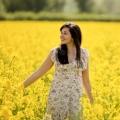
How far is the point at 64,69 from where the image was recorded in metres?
6.25

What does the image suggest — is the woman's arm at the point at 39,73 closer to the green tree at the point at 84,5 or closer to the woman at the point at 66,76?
the woman at the point at 66,76

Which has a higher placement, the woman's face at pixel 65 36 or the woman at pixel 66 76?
the woman's face at pixel 65 36

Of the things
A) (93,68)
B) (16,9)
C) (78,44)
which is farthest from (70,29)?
(16,9)

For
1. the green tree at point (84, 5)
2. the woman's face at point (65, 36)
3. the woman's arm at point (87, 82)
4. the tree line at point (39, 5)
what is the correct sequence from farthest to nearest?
the green tree at point (84, 5) → the tree line at point (39, 5) → the woman's arm at point (87, 82) → the woman's face at point (65, 36)

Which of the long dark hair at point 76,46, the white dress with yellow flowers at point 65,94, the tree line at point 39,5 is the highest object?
the tree line at point 39,5

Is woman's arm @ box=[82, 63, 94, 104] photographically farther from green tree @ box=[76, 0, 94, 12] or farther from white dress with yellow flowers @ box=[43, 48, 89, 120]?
green tree @ box=[76, 0, 94, 12]

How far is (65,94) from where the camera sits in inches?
247

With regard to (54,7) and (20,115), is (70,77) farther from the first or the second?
(54,7)

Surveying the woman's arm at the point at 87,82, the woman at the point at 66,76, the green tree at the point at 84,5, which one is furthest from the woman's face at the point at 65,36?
the green tree at the point at 84,5

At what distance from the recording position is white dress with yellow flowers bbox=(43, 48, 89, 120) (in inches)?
245

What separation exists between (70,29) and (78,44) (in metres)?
0.18

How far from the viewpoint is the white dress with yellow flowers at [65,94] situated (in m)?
6.23

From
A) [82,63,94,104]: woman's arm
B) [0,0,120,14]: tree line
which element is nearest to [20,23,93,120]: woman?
[82,63,94,104]: woman's arm

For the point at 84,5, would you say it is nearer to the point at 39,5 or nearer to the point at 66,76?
the point at 39,5
